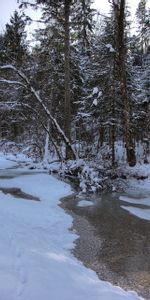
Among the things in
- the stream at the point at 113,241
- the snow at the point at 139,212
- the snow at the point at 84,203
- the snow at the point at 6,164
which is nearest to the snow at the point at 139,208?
the snow at the point at 139,212

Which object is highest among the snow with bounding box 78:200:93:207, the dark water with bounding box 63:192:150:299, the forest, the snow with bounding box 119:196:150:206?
the forest

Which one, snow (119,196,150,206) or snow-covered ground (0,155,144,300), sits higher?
snow (119,196,150,206)

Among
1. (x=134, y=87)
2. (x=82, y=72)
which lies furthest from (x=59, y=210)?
(x=82, y=72)

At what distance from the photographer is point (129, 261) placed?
6.40 m

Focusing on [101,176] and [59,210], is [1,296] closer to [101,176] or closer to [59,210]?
[59,210]

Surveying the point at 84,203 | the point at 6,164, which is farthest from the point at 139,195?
the point at 6,164

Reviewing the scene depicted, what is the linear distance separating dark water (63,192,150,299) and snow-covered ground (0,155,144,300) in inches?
12.1

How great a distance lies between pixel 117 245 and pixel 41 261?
229 centimetres

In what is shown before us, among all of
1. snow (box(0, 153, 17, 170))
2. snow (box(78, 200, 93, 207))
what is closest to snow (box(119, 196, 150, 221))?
snow (box(78, 200, 93, 207))

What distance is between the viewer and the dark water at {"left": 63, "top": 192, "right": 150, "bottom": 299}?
18.5ft

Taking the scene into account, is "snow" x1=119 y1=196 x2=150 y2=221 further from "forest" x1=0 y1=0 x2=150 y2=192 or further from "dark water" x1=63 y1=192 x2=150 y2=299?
"forest" x1=0 y1=0 x2=150 y2=192

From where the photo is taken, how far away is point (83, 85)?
26156mm

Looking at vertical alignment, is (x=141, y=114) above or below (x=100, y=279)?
above

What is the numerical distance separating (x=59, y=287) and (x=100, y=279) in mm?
1084
